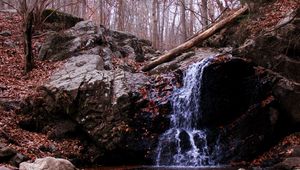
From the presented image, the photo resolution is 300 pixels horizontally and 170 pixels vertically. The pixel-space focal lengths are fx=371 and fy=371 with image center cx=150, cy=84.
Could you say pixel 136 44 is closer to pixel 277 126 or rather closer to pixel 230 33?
pixel 230 33

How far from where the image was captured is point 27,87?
14961mm

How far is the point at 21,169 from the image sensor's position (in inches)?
281

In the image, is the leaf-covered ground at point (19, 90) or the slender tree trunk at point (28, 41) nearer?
the leaf-covered ground at point (19, 90)

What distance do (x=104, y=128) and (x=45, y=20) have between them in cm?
1100

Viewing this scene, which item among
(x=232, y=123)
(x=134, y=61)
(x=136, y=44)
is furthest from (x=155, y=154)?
(x=136, y=44)

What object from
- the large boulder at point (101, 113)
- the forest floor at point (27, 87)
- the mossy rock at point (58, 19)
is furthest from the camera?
the mossy rock at point (58, 19)

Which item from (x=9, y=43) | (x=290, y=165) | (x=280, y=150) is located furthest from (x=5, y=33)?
(x=290, y=165)

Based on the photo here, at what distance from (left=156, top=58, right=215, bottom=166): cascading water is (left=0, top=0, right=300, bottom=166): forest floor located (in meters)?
1.84

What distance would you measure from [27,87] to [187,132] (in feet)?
22.3

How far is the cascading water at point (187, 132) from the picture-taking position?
1198cm

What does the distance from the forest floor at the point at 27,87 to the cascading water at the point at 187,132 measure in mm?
1837

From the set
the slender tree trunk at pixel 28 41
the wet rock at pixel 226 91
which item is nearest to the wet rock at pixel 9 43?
the slender tree trunk at pixel 28 41

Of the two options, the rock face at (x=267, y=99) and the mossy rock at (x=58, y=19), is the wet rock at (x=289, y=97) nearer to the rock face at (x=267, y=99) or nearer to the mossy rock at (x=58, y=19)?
the rock face at (x=267, y=99)

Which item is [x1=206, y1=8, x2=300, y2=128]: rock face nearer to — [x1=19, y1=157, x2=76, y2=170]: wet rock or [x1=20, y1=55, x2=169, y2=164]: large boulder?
[x1=20, y1=55, x2=169, y2=164]: large boulder
